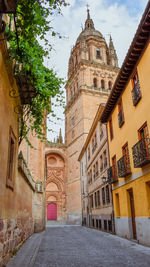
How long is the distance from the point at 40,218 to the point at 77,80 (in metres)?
31.2

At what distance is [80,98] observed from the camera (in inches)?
1626

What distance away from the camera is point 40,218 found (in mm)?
18266

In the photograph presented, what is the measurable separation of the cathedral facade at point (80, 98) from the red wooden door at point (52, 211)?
267 mm

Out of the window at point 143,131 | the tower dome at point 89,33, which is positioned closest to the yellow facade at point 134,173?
the window at point 143,131

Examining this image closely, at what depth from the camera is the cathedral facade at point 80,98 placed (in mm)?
39562

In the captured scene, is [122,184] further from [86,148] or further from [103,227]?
[86,148]

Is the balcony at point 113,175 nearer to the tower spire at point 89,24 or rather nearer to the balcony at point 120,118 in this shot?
the balcony at point 120,118

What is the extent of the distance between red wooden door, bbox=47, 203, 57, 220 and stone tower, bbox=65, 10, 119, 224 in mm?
2901

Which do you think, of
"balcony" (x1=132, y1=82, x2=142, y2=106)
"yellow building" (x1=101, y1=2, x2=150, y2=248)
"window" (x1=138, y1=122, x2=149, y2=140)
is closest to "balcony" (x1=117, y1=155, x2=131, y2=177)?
"yellow building" (x1=101, y1=2, x2=150, y2=248)

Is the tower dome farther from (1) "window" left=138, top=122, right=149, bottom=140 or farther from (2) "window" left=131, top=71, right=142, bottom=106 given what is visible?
(1) "window" left=138, top=122, right=149, bottom=140

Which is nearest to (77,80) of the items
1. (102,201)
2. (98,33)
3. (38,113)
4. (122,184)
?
(98,33)

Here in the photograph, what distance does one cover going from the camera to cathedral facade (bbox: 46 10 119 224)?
39.6 m

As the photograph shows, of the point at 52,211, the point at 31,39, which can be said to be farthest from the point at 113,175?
the point at 52,211

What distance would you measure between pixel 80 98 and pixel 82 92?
111 centimetres
